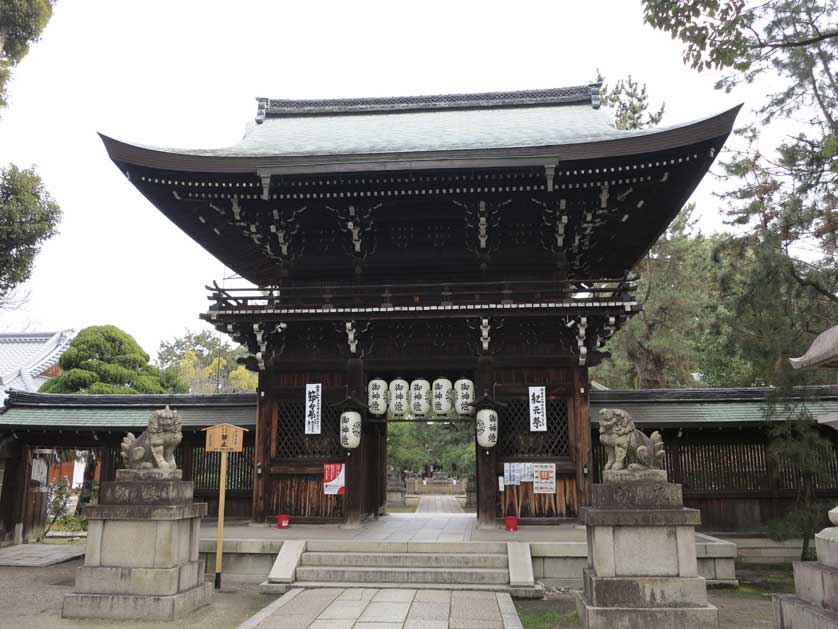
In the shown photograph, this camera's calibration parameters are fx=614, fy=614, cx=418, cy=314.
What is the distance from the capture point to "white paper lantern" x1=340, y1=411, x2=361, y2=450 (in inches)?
512

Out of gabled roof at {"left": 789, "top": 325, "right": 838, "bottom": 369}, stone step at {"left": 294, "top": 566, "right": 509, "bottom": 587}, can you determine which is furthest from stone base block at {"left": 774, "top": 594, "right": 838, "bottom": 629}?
stone step at {"left": 294, "top": 566, "right": 509, "bottom": 587}

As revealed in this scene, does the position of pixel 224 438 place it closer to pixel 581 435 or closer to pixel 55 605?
pixel 55 605

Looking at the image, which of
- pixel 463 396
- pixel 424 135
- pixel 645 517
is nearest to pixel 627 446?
pixel 645 517

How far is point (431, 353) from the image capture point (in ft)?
45.2

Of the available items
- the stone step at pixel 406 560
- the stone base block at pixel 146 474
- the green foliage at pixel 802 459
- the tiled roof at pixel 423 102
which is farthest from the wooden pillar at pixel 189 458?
the green foliage at pixel 802 459

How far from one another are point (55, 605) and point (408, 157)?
9629 millimetres

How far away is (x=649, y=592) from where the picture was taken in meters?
7.73

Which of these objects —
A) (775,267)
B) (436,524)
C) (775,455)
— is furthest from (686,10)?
(436,524)

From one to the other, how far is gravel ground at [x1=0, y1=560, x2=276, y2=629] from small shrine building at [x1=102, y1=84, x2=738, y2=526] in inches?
143

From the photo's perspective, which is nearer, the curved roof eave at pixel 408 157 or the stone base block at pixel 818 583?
the stone base block at pixel 818 583

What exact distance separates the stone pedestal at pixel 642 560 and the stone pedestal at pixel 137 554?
568 centimetres

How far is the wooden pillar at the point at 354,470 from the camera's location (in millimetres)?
13125

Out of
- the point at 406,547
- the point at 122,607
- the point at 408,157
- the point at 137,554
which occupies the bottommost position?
the point at 122,607

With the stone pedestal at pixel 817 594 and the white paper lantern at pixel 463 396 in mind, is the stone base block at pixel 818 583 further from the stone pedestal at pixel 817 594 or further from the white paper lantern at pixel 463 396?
the white paper lantern at pixel 463 396
